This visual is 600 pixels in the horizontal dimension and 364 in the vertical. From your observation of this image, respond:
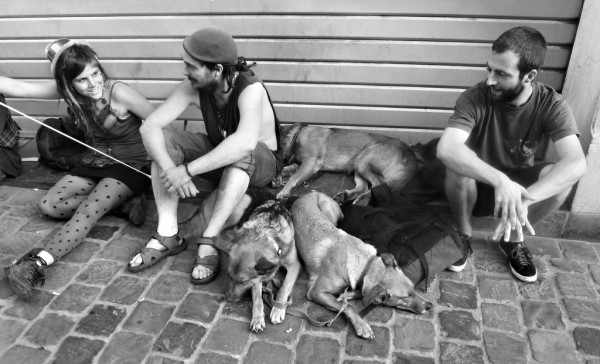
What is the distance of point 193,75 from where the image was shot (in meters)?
3.73

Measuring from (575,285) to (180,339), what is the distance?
3.01 m

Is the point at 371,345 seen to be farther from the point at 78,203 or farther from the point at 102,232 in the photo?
the point at 78,203

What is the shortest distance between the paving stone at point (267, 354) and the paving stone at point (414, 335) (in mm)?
737

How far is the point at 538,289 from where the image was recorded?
141 inches

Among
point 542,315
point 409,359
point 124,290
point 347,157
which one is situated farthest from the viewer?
point 347,157

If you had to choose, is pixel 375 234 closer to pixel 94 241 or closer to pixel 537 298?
pixel 537 298

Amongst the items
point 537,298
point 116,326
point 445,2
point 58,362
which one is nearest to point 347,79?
point 445,2

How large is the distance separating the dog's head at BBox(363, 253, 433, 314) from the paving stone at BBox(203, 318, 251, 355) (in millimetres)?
884

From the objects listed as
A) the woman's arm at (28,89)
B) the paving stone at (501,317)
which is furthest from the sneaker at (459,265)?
the woman's arm at (28,89)

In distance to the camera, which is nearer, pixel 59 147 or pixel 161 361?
pixel 161 361

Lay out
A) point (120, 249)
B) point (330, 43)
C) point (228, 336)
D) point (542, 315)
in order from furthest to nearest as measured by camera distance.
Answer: point (330, 43) < point (120, 249) < point (542, 315) < point (228, 336)

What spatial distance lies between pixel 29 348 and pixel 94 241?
123 centimetres

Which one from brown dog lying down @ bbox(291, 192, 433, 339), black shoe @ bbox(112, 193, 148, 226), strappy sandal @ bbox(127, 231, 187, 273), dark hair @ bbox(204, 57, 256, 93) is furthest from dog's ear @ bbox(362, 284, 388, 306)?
black shoe @ bbox(112, 193, 148, 226)

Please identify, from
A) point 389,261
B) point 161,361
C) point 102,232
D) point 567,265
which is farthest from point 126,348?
point 567,265
